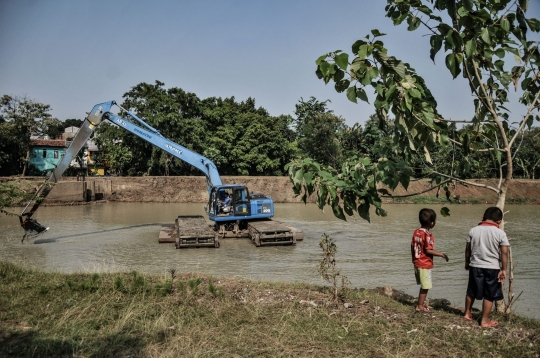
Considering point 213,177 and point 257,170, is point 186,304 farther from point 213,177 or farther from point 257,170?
point 257,170

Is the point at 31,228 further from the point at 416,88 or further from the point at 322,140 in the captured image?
the point at 322,140

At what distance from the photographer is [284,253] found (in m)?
14.2

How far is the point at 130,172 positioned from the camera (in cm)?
4262

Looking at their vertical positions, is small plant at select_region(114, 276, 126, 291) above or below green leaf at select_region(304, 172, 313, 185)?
below

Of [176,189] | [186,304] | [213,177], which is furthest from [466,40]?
[176,189]

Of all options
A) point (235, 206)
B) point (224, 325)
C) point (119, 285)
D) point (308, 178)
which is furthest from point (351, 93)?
point (235, 206)

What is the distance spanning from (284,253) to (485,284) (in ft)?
30.0

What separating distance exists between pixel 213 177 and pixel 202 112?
88.4 ft

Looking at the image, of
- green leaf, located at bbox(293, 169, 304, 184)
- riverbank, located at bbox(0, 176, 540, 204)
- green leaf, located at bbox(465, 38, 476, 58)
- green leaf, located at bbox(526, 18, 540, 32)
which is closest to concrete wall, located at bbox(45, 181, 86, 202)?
riverbank, located at bbox(0, 176, 540, 204)

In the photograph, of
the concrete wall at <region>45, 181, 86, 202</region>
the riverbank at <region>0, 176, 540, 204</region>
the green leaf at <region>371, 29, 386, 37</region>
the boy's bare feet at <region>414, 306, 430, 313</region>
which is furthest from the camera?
the riverbank at <region>0, 176, 540, 204</region>

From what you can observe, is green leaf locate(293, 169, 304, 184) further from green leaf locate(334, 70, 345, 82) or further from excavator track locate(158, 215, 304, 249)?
excavator track locate(158, 215, 304, 249)

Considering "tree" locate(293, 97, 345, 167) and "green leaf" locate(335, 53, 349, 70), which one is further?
"tree" locate(293, 97, 345, 167)

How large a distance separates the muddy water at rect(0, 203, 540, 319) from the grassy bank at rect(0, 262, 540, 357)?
291 centimetres

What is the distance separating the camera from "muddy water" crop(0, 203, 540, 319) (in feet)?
34.8
